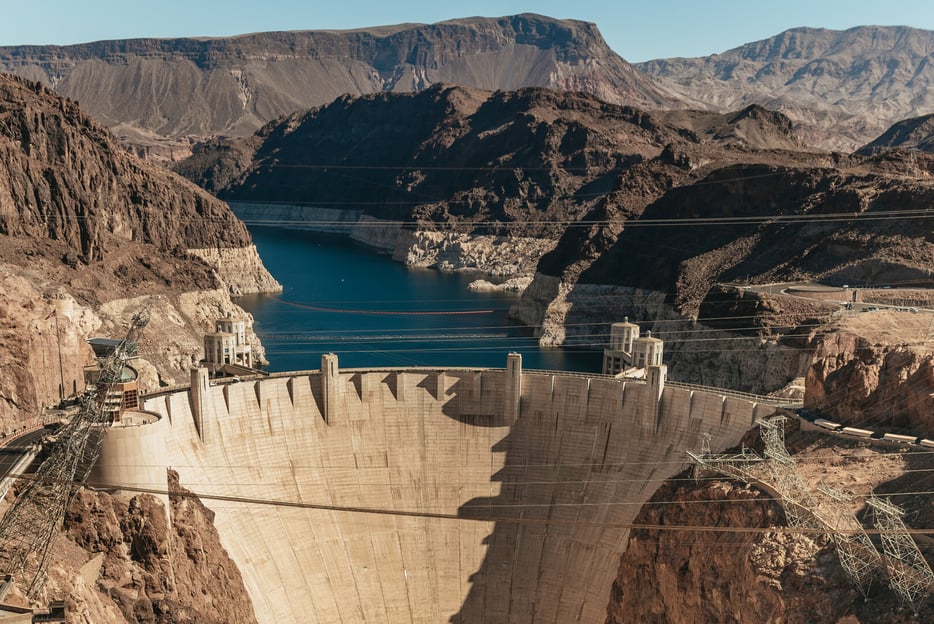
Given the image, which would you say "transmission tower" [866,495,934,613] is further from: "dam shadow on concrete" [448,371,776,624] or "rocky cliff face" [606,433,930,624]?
A: "dam shadow on concrete" [448,371,776,624]

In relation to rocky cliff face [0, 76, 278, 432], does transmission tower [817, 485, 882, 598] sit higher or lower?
lower

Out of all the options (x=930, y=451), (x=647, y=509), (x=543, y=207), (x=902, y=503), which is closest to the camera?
(x=902, y=503)

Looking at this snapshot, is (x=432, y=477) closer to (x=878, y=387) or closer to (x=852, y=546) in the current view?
(x=878, y=387)

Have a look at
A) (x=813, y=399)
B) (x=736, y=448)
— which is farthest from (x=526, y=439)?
(x=813, y=399)

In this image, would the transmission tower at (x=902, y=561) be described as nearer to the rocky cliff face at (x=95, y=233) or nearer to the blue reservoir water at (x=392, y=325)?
the rocky cliff face at (x=95, y=233)

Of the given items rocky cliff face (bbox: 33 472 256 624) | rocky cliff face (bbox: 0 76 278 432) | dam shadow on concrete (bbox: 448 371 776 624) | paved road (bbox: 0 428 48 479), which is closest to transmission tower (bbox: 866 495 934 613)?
dam shadow on concrete (bbox: 448 371 776 624)

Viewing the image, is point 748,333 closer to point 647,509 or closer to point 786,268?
point 786,268
